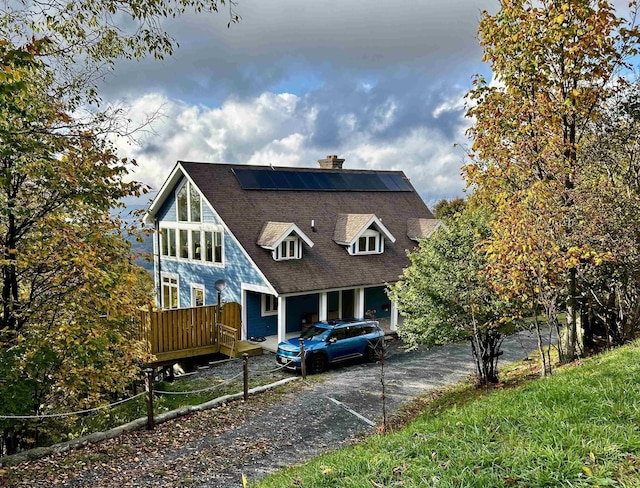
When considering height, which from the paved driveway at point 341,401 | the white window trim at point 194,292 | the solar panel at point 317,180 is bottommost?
the paved driveway at point 341,401

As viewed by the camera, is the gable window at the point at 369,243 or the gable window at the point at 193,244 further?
the gable window at the point at 369,243

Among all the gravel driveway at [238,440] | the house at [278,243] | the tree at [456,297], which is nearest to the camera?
the gravel driveway at [238,440]

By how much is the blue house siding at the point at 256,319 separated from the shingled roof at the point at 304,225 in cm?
213

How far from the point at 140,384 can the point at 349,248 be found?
38.9ft

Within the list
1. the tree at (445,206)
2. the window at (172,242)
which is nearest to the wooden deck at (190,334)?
the window at (172,242)

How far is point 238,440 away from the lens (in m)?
9.75

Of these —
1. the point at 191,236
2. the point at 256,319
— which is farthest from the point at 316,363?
the point at 191,236

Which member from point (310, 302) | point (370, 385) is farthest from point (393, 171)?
point (370, 385)

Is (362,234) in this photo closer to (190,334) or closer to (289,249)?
(289,249)

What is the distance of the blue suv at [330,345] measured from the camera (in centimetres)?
1576

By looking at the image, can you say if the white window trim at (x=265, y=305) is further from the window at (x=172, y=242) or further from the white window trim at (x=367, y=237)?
the window at (x=172, y=242)

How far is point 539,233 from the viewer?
948 centimetres

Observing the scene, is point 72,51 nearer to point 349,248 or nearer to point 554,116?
point 554,116

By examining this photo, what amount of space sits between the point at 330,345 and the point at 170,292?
1246 cm
